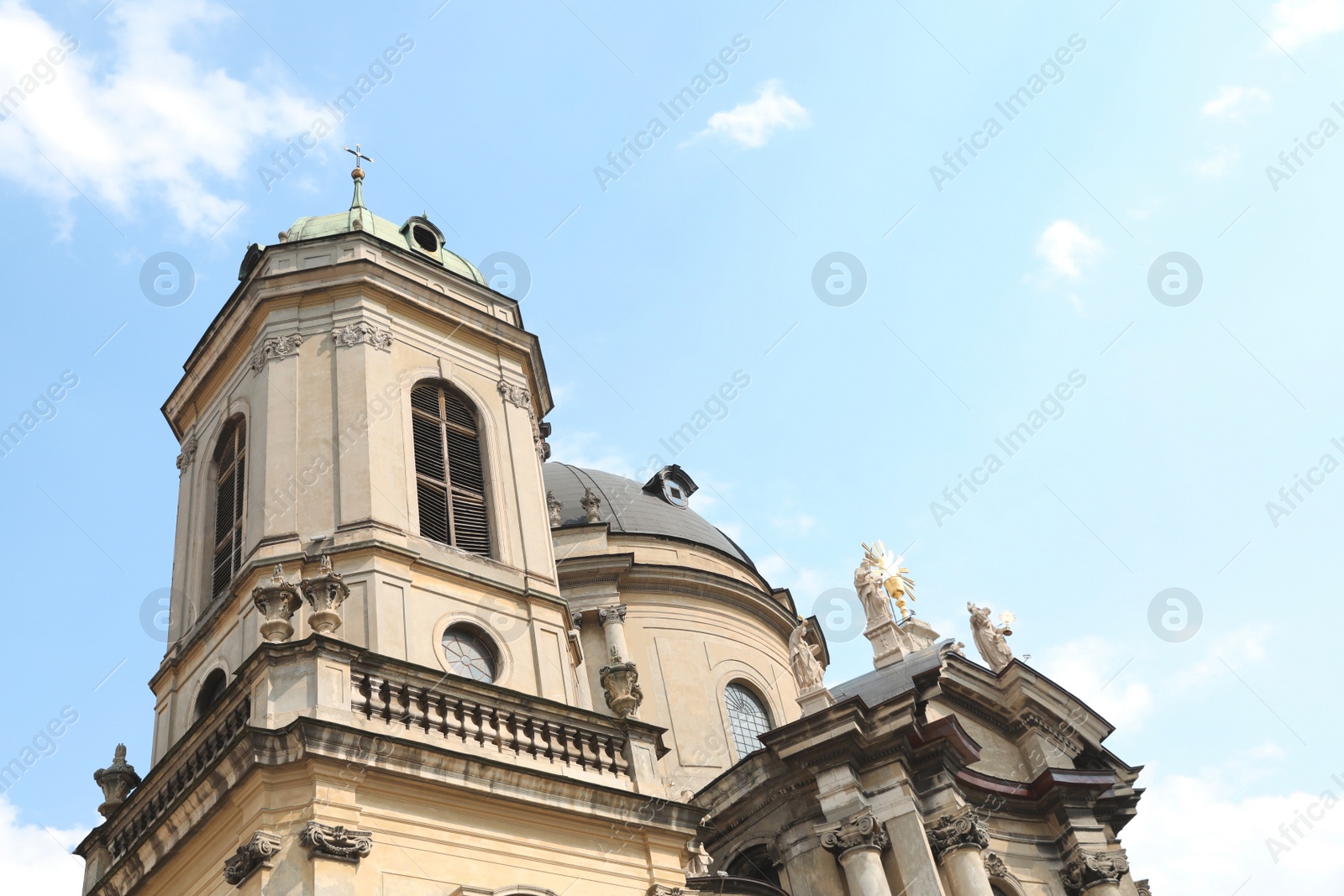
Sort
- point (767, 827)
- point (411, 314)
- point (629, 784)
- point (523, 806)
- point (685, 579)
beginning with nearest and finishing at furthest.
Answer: point (523, 806), point (629, 784), point (411, 314), point (767, 827), point (685, 579)

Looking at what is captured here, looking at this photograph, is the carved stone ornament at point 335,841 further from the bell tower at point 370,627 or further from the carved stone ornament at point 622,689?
the carved stone ornament at point 622,689

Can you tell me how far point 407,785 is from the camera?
1402 cm

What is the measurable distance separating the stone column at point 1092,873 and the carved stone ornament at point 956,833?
3.48 metres

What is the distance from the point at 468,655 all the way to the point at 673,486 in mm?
17454

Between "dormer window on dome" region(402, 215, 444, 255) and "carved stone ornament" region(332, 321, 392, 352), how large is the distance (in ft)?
10.3

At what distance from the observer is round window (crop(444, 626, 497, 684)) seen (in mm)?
16797

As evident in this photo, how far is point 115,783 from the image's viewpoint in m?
17.4

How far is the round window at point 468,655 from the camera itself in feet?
55.1

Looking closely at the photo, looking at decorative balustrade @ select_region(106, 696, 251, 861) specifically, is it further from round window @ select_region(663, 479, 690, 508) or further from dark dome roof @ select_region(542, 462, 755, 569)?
round window @ select_region(663, 479, 690, 508)

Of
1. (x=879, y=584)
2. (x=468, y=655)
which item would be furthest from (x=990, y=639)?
(x=468, y=655)

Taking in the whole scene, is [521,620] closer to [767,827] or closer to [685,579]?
[767,827]

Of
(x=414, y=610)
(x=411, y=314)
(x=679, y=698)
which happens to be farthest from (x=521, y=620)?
(x=679, y=698)

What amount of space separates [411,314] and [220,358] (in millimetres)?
3221

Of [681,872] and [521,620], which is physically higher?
[521,620]
